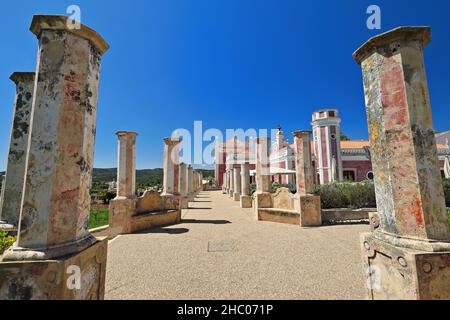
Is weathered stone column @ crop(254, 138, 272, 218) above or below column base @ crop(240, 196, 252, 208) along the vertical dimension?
above

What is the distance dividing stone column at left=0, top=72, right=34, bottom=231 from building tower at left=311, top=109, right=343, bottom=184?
23988 millimetres

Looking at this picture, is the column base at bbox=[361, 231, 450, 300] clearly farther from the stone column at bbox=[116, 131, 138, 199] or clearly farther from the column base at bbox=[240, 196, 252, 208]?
the column base at bbox=[240, 196, 252, 208]

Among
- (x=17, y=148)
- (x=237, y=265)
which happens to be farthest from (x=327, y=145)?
(x=17, y=148)

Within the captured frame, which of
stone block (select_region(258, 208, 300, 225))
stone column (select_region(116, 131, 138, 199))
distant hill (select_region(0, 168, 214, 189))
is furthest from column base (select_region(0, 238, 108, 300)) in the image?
distant hill (select_region(0, 168, 214, 189))

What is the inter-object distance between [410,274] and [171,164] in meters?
8.85

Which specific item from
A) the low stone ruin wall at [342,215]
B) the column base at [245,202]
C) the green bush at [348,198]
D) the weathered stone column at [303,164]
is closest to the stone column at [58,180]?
the weathered stone column at [303,164]

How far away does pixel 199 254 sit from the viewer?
195 inches

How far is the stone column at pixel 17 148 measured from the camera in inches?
161

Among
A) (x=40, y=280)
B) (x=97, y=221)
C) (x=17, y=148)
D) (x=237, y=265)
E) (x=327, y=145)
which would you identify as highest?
(x=327, y=145)

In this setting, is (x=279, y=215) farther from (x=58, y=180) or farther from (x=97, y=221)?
(x=58, y=180)

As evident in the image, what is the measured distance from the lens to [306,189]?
8.17 meters

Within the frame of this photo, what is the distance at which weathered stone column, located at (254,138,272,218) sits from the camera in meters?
9.55
